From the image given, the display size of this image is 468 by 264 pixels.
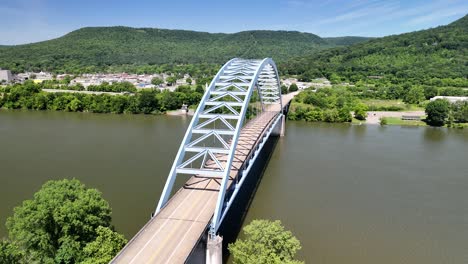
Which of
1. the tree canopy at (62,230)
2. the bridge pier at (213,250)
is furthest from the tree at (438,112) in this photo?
the tree canopy at (62,230)

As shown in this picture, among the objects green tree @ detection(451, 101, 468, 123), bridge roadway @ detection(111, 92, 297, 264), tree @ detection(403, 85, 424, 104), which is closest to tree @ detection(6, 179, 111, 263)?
bridge roadway @ detection(111, 92, 297, 264)

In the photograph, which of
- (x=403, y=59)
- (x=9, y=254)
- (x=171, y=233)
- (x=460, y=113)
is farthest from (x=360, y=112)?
(x=403, y=59)

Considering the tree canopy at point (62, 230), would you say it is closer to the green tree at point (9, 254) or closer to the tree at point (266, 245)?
the green tree at point (9, 254)

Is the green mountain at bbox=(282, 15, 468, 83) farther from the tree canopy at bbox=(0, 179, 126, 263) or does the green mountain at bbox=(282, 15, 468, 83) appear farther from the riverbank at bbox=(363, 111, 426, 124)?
the tree canopy at bbox=(0, 179, 126, 263)

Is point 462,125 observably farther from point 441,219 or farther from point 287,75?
point 287,75

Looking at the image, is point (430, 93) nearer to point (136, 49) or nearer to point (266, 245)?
point (266, 245)
